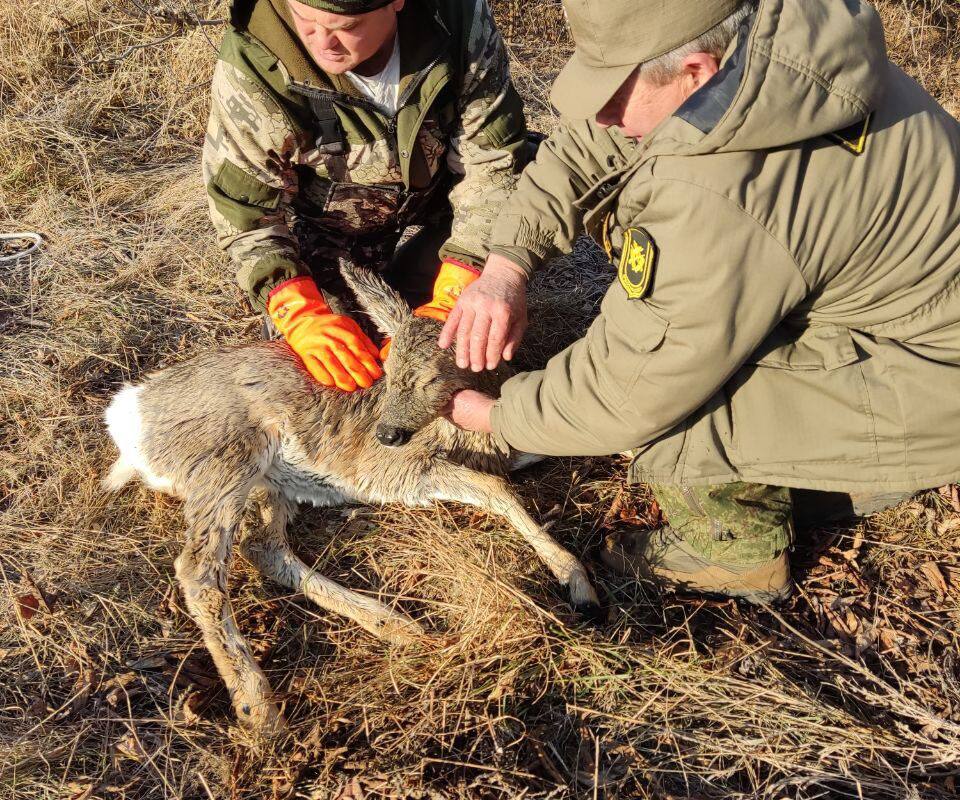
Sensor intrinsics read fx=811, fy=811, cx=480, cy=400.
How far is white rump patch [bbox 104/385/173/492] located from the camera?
3693 millimetres

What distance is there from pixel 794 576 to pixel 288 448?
7.45ft

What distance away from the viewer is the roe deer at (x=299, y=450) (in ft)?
11.1

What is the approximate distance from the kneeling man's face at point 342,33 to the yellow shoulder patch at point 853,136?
5.81ft

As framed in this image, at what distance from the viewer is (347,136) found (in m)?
3.80

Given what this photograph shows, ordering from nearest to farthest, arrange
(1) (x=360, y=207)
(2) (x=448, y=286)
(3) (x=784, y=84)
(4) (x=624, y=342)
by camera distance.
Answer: (3) (x=784, y=84), (4) (x=624, y=342), (2) (x=448, y=286), (1) (x=360, y=207)

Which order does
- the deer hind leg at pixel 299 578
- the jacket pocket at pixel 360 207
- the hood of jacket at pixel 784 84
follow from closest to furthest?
the hood of jacket at pixel 784 84
the deer hind leg at pixel 299 578
the jacket pocket at pixel 360 207

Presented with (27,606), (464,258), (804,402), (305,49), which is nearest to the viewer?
(804,402)

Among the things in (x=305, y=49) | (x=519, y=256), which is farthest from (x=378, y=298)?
(x=305, y=49)

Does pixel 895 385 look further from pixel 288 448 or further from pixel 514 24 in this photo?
pixel 514 24

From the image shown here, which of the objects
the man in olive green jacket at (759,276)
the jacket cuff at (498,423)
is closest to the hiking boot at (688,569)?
the man in olive green jacket at (759,276)

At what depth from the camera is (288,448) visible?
3762mm

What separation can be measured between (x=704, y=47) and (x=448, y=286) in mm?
1744

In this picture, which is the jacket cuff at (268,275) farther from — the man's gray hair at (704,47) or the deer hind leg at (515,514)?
the man's gray hair at (704,47)

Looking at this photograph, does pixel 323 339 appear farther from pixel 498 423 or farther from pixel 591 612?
pixel 591 612
